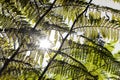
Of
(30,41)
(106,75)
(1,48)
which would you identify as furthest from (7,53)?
(106,75)

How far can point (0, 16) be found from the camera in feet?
12.1

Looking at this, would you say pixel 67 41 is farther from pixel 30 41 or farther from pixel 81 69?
pixel 30 41

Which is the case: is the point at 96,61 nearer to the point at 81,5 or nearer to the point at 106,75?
the point at 81,5

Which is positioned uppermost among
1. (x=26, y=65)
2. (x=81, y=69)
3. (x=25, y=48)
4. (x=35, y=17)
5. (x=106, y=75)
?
(x=35, y=17)

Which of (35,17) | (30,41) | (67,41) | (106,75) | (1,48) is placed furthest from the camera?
(106,75)

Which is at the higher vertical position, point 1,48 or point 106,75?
point 1,48

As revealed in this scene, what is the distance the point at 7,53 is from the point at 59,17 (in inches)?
39.5

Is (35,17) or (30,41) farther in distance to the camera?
(35,17)

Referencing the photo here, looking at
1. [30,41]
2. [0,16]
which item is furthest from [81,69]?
[0,16]

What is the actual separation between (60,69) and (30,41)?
3.24 feet

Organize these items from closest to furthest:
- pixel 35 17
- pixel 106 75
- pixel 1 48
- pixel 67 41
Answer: pixel 1 48, pixel 35 17, pixel 67 41, pixel 106 75

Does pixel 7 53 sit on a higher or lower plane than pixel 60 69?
higher

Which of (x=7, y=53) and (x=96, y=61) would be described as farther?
(x=96, y=61)

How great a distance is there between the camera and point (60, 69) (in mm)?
4500
